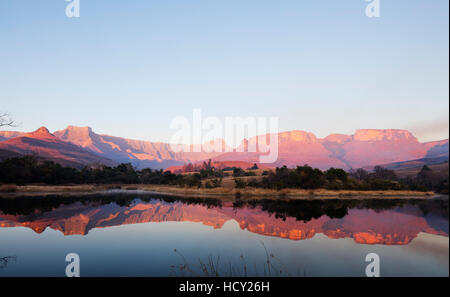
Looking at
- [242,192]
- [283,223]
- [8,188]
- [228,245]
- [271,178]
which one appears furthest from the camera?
[271,178]

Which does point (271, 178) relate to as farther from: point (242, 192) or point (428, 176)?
point (428, 176)

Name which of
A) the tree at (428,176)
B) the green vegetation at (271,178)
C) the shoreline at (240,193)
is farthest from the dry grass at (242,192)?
the tree at (428,176)

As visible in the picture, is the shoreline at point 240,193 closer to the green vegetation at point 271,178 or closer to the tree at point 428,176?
the green vegetation at point 271,178

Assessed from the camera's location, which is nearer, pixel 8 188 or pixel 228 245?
pixel 228 245

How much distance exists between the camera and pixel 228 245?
14.7 m

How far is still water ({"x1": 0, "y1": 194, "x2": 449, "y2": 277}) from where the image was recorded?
1012 cm

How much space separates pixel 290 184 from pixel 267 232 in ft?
107

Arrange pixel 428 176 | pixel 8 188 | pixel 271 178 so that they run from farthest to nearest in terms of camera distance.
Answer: pixel 271 178, pixel 8 188, pixel 428 176

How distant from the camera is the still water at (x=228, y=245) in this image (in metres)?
10.1

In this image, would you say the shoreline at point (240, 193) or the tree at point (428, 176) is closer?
the tree at point (428, 176)

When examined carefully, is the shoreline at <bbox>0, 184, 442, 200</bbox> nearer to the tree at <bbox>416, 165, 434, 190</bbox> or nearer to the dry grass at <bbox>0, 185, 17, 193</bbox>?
the dry grass at <bbox>0, 185, 17, 193</bbox>

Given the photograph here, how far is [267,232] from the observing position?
17.9m

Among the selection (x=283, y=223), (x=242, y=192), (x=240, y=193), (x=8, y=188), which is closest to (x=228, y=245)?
(x=283, y=223)
